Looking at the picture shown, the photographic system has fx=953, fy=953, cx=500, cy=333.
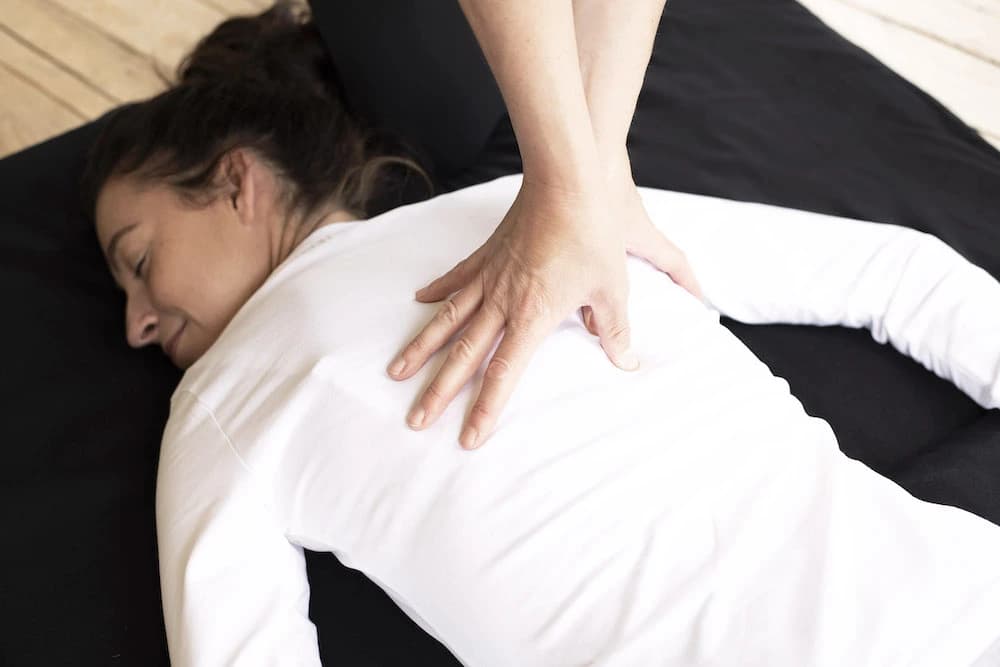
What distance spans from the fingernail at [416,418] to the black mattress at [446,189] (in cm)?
32

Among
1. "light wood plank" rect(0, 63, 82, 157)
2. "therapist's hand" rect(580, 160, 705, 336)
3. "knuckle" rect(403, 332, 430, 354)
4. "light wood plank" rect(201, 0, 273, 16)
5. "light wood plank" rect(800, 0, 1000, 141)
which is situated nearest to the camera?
"knuckle" rect(403, 332, 430, 354)

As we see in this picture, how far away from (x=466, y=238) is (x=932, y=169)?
0.89 metres

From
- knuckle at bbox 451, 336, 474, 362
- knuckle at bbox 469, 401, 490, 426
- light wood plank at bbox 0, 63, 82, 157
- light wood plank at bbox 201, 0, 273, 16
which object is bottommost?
light wood plank at bbox 0, 63, 82, 157

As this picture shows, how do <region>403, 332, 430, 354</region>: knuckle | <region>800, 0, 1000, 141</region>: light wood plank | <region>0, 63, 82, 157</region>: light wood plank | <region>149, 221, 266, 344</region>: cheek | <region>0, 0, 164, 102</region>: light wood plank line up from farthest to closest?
<region>0, 0, 164, 102</region>: light wood plank
<region>0, 63, 82, 157</region>: light wood plank
<region>800, 0, 1000, 141</region>: light wood plank
<region>149, 221, 266, 344</region>: cheek
<region>403, 332, 430, 354</region>: knuckle

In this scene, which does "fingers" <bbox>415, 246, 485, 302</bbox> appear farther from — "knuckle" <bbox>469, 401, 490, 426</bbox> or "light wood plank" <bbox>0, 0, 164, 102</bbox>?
"light wood plank" <bbox>0, 0, 164, 102</bbox>

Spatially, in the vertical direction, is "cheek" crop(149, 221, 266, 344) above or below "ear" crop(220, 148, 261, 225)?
below

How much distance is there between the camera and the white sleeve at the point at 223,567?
0.95 metres

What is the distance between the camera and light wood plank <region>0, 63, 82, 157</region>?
2.27 m

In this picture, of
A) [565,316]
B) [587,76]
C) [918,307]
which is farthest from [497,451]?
[918,307]

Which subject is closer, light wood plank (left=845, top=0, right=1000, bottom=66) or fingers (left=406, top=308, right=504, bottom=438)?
fingers (left=406, top=308, right=504, bottom=438)

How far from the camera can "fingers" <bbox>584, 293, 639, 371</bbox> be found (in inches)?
39.9

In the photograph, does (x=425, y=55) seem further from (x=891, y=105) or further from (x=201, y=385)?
(x=891, y=105)

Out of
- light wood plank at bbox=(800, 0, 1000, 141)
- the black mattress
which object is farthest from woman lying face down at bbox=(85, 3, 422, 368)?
light wood plank at bbox=(800, 0, 1000, 141)

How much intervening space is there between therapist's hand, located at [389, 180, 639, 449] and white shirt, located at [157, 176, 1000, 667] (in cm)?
3
